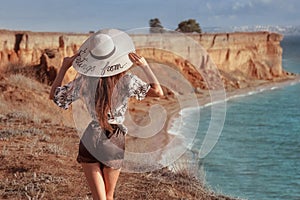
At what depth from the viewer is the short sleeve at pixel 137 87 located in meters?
4.32

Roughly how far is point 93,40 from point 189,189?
4253 millimetres

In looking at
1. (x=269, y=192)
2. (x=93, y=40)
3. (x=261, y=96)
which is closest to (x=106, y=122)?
(x=93, y=40)

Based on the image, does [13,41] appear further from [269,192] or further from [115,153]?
[115,153]

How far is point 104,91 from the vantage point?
4.30 metres

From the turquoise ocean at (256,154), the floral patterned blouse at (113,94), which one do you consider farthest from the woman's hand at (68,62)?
the turquoise ocean at (256,154)

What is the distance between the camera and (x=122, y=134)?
442cm

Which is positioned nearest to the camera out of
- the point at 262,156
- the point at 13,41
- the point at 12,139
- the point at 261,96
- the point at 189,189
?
the point at 189,189

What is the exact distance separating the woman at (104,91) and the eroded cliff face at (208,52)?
56.6 ft

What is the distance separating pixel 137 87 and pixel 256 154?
1614cm

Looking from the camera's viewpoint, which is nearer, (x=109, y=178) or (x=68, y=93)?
(x=68, y=93)

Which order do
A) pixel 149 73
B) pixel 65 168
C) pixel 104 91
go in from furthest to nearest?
pixel 65 168 → pixel 149 73 → pixel 104 91

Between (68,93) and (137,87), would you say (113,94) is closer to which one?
(137,87)

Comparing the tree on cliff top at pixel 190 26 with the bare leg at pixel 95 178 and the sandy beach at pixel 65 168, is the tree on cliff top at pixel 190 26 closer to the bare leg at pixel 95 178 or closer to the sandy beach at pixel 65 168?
the sandy beach at pixel 65 168

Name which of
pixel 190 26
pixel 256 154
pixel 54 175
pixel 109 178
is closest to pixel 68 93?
pixel 109 178
